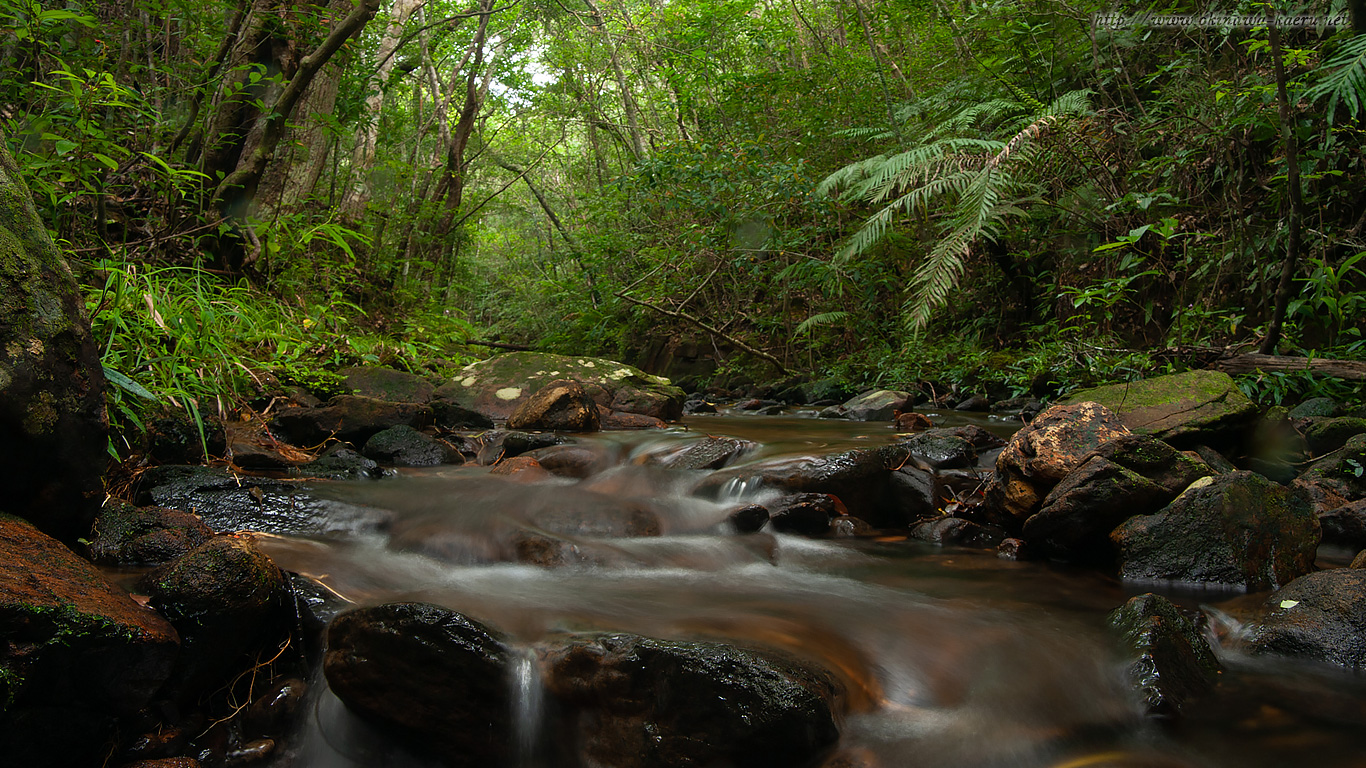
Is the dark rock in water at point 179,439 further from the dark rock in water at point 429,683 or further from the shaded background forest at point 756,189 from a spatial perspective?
the dark rock in water at point 429,683

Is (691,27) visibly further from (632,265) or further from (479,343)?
(479,343)

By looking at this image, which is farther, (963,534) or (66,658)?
(963,534)

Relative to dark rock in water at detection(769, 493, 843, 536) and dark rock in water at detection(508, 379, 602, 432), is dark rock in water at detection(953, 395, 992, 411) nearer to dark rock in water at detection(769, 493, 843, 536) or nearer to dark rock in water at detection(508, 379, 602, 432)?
dark rock in water at detection(508, 379, 602, 432)

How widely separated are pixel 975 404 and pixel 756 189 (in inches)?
147

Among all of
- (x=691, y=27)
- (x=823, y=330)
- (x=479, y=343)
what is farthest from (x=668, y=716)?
(x=691, y=27)

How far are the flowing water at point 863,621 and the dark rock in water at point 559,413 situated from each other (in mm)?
1741

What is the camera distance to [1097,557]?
306cm

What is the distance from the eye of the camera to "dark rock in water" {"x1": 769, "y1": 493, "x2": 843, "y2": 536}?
3.64 meters

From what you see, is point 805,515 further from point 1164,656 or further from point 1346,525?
point 1346,525

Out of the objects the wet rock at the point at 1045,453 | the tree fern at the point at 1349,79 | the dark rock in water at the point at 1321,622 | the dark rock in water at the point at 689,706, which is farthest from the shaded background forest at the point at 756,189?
Answer: the dark rock in water at the point at 689,706

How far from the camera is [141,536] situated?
2.51 metres

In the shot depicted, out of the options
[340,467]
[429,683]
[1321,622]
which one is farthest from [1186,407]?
[340,467]

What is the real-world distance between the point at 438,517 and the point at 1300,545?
361 cm

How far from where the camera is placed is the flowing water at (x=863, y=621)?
1861mm
